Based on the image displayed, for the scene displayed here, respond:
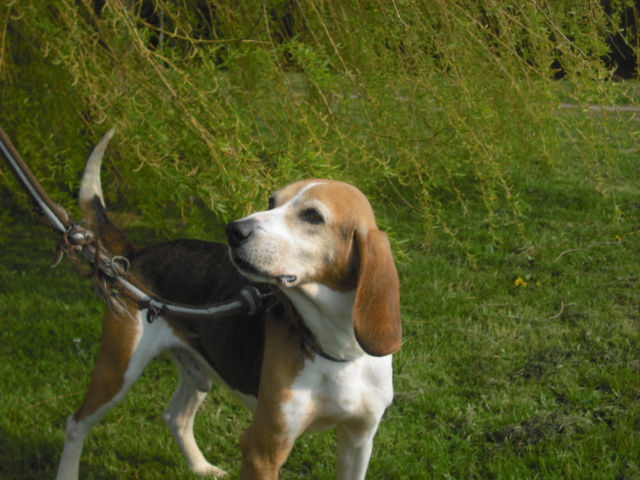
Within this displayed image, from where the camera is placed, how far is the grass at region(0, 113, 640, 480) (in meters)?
3.20

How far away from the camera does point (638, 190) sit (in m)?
7.18

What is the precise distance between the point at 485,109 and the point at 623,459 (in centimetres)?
177

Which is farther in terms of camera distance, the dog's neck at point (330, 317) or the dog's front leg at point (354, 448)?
the dog's front leg at point (354, 448)

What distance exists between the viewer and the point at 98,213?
3.05 m

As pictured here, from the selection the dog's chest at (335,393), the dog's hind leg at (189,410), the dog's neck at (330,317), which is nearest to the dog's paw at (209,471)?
the dog's hind leg at (189,410)

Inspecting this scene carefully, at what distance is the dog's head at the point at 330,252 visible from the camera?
2193 mm

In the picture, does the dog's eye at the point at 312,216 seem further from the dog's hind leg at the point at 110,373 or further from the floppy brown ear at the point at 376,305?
the dog's hind leg at the point at 110,373

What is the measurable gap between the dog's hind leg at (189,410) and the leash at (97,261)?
0.58 meters

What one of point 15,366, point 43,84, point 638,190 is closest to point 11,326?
point 15,366

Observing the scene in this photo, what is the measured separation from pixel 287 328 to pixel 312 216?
0.46 meters

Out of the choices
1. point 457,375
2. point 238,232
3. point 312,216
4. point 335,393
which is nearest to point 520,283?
point 457,375

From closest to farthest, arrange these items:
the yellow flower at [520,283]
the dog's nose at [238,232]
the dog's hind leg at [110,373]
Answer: the dog's nose at [238,232]
the dog's hind leg at [110,373]
the yellow flower at [520,283]

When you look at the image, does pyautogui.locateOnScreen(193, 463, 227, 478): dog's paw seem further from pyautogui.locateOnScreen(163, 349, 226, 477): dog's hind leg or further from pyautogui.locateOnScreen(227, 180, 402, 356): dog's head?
pyautogui.locateOnScreen(227, 180, 402, 356): dog's head

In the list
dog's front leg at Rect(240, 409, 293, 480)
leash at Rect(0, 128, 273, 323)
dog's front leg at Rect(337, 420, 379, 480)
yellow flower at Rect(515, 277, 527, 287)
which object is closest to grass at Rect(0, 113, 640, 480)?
yellow flower at Rect(515, 277, 527, 287)
